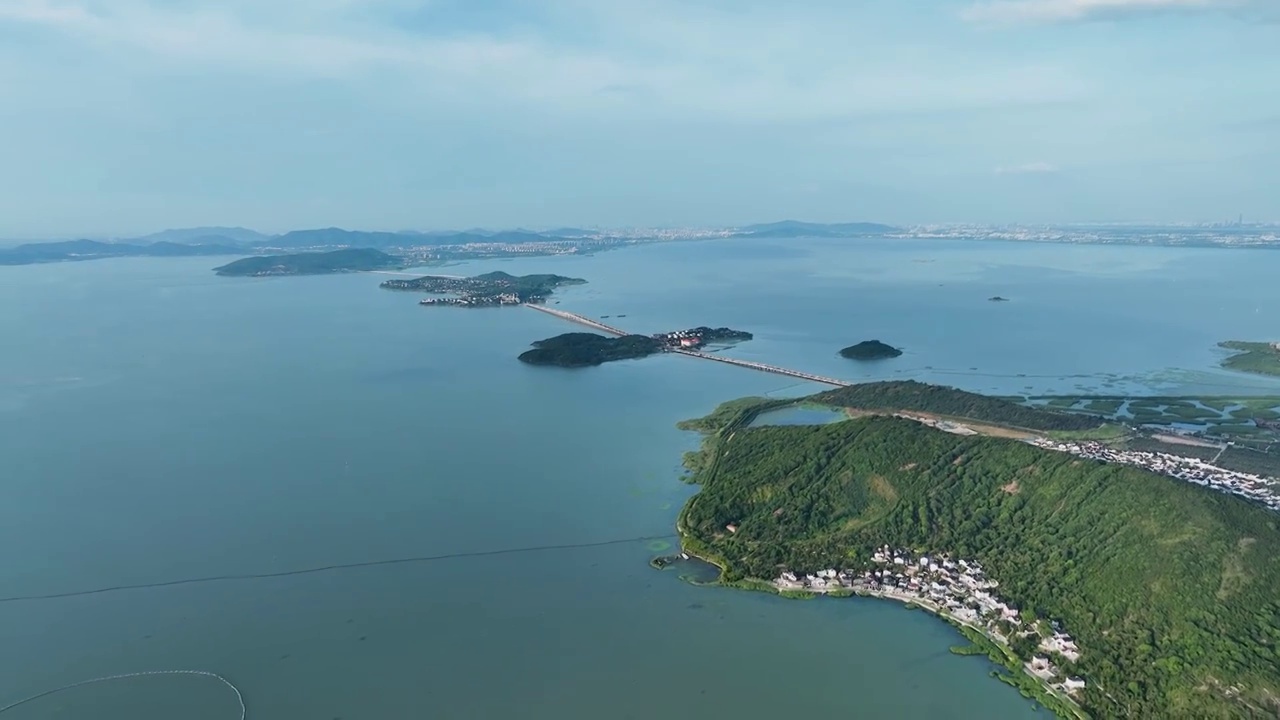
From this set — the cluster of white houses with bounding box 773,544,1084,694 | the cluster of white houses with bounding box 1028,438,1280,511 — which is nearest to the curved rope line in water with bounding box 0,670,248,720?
the cluster of white houses with bounding box 773,544,1084,694

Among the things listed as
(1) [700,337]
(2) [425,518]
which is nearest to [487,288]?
(1) [700,337]

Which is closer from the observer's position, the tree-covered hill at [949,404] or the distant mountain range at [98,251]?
the tree-covered hill at [949,404]

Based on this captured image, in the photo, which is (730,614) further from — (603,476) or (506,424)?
(506,424)

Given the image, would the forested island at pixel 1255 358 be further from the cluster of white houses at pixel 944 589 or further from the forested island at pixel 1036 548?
the cluster of white houses at pixel 944 589

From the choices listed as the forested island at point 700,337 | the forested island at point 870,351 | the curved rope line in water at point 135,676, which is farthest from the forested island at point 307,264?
the curved rope line in water at point 135,676

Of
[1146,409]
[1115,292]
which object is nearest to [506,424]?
[1146,409]

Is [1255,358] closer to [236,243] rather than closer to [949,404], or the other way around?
[949,404]

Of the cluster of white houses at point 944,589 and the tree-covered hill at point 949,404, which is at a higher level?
the tree-covered hill at point 949,404

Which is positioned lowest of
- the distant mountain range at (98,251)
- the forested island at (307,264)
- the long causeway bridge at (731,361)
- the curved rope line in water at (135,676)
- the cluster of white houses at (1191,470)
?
the curved rope line in water at (135,676)
